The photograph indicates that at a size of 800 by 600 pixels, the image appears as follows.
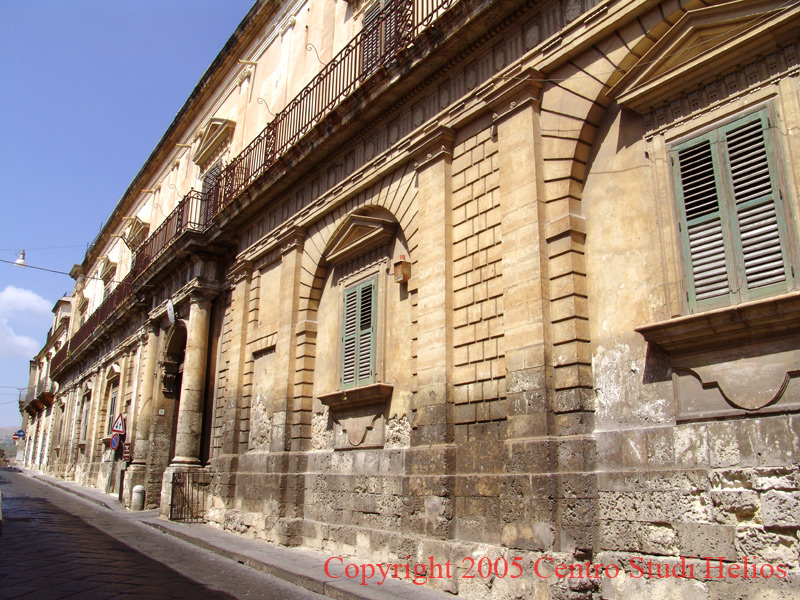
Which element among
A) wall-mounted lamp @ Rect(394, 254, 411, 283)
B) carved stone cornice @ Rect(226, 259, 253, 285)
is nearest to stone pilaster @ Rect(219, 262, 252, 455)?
carved stone cornice @ Rect(226, 259, 253, 285)

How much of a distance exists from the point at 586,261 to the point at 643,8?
7.88 feet

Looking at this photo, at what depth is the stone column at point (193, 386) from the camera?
14453 millimetres

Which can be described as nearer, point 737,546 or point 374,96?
point 737,546

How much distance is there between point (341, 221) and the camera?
10.4 meters

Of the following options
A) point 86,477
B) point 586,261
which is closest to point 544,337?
point 586,261

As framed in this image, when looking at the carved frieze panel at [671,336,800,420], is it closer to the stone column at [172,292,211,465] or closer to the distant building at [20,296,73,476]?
the stone column at [172,292,211,465]

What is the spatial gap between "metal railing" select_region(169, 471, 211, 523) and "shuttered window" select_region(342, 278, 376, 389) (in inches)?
220

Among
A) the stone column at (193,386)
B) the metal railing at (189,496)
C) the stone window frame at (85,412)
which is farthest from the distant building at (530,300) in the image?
the stone window frame at (85,412)

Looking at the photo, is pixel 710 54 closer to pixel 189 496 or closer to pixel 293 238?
pixel 293 238

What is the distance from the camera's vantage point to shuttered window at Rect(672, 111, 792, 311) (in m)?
5.08

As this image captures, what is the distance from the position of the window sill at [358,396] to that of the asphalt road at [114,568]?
2479mm

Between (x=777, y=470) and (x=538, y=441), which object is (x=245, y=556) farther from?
(x=777, y=470)

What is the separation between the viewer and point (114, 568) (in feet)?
26.3

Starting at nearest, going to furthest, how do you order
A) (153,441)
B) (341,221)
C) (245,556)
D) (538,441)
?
1. (538,441)
2. (245,556)
3. (341,221)
4. (153,441)
